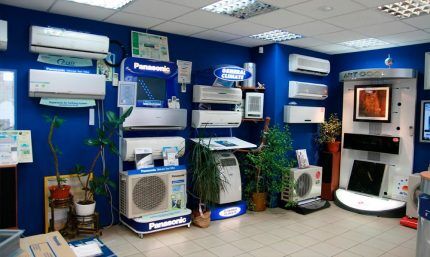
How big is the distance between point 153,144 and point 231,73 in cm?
149

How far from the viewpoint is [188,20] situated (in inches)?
169

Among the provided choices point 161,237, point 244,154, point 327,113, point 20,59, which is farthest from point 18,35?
point 327,113

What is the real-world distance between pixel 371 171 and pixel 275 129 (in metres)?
1.93

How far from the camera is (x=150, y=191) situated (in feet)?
14.5

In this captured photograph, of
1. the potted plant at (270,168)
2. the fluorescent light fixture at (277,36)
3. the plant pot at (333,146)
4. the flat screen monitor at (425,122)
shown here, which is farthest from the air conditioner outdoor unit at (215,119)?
the flat screen monitor at (425,122)

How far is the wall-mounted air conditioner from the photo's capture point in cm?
569

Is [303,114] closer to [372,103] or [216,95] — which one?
[372,103]

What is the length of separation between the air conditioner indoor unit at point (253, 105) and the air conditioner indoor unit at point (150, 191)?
1513 millimetres

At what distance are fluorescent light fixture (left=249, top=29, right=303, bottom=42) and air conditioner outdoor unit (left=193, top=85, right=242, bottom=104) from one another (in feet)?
2.87

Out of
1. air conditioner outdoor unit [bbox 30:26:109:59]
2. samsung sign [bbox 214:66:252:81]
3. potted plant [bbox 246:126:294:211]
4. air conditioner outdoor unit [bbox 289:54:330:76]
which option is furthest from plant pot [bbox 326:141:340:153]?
air conditioner outdoor unit [bbox 30:26:109:59]

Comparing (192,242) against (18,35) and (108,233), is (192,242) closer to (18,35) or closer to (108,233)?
(108,233)

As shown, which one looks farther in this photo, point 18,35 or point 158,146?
point 158,146

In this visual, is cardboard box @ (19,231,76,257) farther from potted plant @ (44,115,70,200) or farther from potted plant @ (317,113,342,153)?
potted plant @ (317,113,342,153)

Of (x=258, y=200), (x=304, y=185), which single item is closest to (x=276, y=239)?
(x=258, y=200)
